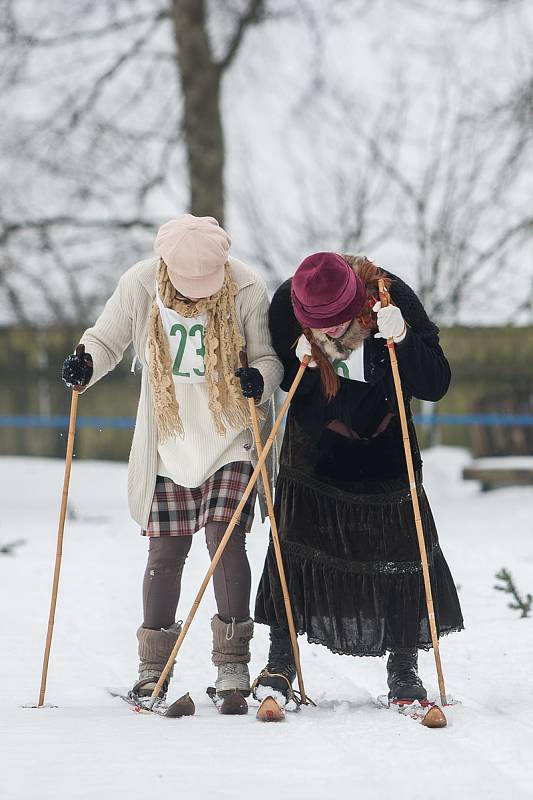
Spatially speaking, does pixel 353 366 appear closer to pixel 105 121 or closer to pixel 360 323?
pixel 360 323

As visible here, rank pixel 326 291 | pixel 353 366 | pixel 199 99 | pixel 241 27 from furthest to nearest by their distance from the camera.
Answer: pixel 241 27
pixel 199 99
pixel 353 366
pixel 326 291

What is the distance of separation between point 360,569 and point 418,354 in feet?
2.38

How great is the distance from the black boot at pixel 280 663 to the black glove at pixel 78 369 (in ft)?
3.38

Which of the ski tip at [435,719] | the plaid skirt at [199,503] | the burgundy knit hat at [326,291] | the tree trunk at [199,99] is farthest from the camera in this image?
the tree trunk at [199,99]

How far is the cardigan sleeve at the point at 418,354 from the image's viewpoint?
3.67 metres

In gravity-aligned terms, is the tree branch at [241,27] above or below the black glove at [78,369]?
above

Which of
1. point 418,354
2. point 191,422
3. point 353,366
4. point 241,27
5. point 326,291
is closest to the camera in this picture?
point 326,291

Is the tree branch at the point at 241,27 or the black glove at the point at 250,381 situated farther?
the tree branch at the point at 241,27

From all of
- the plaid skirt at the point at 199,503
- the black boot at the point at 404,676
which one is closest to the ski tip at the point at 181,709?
the plaid skirt at the point at 199,503

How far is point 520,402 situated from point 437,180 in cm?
331

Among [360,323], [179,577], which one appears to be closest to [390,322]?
[360,323]

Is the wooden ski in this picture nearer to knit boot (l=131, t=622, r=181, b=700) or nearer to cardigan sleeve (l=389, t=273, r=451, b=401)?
knit boot (l=131, t=622, r=181, b=700)

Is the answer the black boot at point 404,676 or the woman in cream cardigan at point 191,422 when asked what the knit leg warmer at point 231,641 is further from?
the black boot at point 404,676

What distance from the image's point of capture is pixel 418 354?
367 cm
